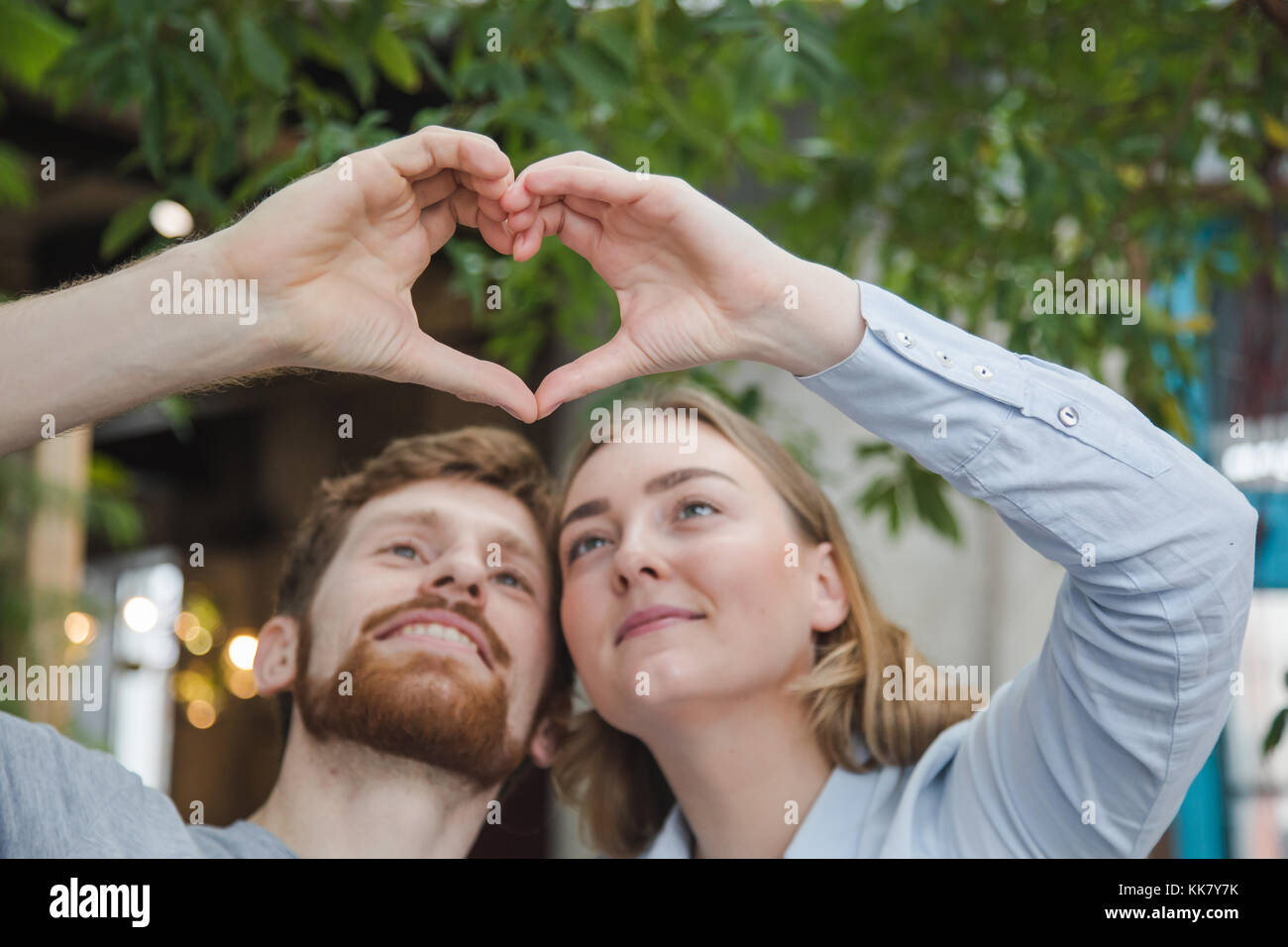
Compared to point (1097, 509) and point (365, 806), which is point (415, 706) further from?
point (1097, 509)

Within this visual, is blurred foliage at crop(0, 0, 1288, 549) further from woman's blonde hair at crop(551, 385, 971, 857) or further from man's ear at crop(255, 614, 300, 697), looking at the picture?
man's ear at crop(255, 614, 300, 697)

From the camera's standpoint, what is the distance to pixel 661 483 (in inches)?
54.1

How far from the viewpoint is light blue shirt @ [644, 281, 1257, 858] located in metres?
0.98

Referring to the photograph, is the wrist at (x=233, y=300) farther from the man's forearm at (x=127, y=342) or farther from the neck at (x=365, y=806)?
the neck at (x=365, y=806)

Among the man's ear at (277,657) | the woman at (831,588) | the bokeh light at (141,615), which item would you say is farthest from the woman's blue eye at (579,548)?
the bokeh light at (141,615)

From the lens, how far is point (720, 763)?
1.33 metres

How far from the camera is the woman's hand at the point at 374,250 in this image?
0.89m

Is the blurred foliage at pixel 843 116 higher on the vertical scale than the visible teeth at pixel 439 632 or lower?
higher

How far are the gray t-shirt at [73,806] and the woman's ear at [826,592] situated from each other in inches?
28.0

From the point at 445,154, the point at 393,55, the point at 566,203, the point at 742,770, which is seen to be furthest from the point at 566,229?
the point at 393,55

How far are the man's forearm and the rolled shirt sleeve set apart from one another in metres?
0.47

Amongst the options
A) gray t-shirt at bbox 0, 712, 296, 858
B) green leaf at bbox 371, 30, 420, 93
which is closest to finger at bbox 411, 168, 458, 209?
gray t-shirt at bbox 0, 712, 296, 858

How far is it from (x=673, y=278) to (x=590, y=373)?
4.2 inches
